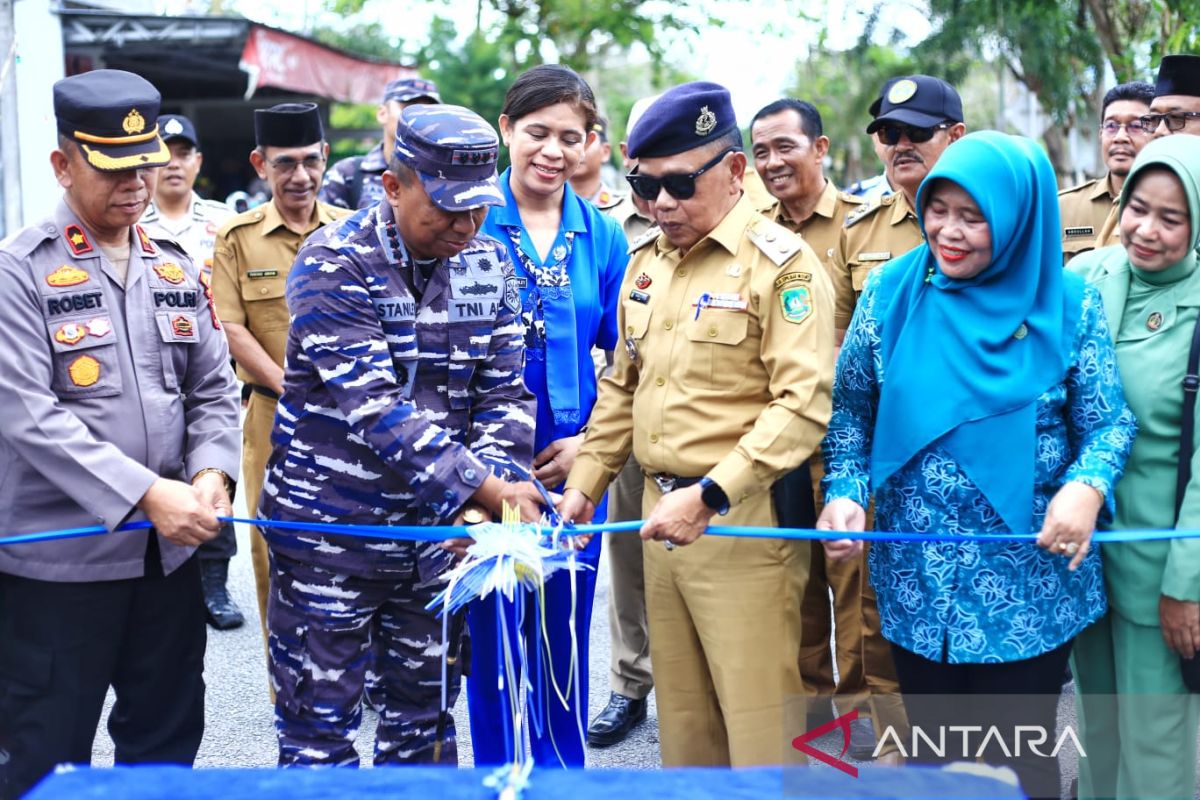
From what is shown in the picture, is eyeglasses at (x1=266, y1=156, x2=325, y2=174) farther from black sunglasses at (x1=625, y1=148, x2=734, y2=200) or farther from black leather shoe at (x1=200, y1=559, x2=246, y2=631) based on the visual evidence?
black sunglasses at (x1=625, y1=148, x2=734, y2=200)

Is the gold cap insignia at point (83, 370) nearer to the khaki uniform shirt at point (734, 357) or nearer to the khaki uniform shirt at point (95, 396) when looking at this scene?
the khaki uniform shirt at point (95, 396)

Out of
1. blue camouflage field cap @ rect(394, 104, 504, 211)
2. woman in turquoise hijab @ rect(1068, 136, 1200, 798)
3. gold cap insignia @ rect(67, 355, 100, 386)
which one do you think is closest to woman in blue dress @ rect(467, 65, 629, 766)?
blue camouflage field cap @ rect(394, 104, 504, 211)

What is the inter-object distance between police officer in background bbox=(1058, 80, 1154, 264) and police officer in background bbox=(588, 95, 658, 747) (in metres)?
1.92

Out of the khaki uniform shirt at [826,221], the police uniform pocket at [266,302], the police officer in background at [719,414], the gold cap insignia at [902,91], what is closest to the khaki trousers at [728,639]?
the police officer in background at [719,414]

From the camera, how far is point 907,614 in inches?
120

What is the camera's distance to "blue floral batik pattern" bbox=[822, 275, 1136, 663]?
292cm

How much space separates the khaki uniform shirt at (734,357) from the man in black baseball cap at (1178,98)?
8.12 ft

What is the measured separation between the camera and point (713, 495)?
9.82 feet

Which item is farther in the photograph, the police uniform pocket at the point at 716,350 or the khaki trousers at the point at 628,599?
the khaki trousers at the point at 628,599

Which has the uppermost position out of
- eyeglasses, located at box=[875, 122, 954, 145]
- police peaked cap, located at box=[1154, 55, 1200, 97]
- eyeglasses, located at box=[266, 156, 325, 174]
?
police peaked cap, located at box=[1154, 55, 1200, 97]

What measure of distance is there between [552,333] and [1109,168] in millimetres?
2769

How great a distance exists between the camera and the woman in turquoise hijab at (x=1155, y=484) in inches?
119

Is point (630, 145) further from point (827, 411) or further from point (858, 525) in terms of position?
point (858, 525)

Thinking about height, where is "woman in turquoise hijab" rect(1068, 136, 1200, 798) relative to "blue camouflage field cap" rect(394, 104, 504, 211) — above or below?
below
